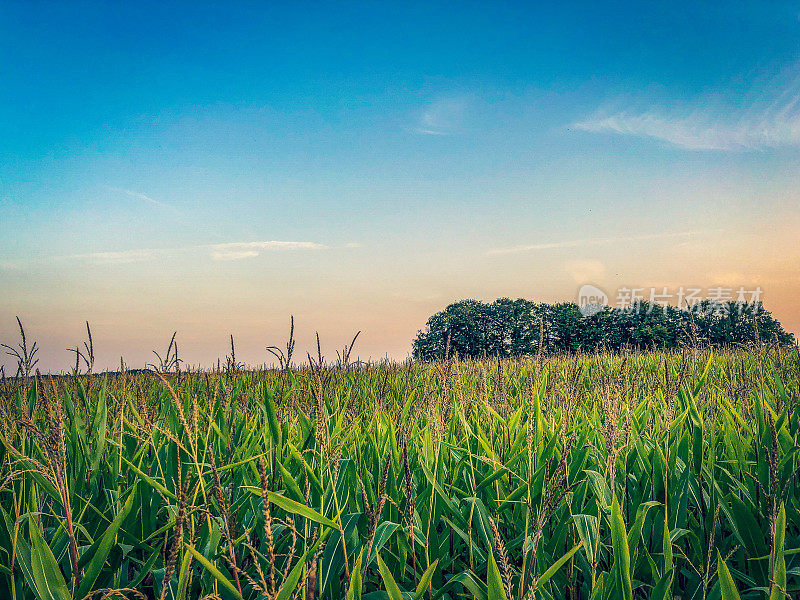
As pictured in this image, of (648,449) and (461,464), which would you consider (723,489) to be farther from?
(461,464)

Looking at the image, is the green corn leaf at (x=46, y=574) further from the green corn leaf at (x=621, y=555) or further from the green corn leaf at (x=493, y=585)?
the green corn leaf at (x=621, y=555)

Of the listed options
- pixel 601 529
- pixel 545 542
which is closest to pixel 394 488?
pixel 545 542

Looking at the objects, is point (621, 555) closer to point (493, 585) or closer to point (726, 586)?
point (726, 586)

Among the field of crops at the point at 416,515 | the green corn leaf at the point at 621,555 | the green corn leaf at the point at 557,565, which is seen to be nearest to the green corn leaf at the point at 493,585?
the field of crops at the point at 416,515

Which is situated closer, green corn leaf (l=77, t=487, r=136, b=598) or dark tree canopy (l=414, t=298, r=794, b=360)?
green corn leaf (l=77, t=487, r=136, b=598)

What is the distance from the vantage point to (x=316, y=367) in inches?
81.5

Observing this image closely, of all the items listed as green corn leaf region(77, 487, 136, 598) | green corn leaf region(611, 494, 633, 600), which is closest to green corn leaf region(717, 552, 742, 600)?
green corn leaf region(611, 494, 633, 600)

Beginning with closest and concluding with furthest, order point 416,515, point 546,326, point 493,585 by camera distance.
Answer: point 493,585, point 416,515, point 546,326

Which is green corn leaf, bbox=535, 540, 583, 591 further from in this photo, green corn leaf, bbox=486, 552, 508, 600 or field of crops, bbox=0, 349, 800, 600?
green corn leaf, bbox=486, 552, 508, 600

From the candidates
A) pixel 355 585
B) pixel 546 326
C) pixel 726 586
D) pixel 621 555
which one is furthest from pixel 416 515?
Answer: pixel 546 326

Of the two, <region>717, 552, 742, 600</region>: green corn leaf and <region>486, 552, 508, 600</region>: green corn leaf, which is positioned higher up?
<region>486, 552, 508, 600</region>: green corn leaf

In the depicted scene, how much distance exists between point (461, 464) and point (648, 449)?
1.25 meters

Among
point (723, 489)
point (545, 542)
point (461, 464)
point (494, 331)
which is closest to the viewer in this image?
point (545, 542)

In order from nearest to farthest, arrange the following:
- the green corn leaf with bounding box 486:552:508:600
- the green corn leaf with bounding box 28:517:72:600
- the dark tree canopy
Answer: the green corn leaf with bounding box 486:552:508:600
the green corn leaf with bounding box 28:517:72:600
the dark tree canopy
